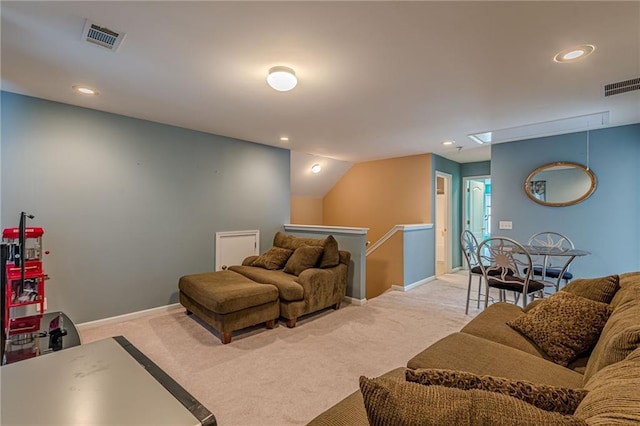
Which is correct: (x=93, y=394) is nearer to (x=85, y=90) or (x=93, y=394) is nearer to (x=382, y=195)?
(x=85, y=90)

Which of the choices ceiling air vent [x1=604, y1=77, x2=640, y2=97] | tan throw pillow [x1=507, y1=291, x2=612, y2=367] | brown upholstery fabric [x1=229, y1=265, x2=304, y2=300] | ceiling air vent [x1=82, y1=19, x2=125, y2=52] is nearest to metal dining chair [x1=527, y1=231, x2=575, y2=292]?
ceiling air vent [x1=604, y1=77, x2=640, y2=97]

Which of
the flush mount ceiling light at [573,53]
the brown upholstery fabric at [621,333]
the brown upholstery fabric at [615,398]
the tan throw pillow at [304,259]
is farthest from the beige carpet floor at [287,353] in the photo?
the flush mount ceiling light at [573,53]

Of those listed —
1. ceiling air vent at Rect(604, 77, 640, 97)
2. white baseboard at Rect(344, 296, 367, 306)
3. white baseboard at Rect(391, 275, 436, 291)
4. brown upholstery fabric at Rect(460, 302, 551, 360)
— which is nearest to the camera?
brown upholstery fabric at Rect(460, 302, 551, 360)

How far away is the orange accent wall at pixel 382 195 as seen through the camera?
18.3ft

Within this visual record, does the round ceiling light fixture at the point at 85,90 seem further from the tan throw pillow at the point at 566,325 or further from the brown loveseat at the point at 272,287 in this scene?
the tan throw pillow at the point at 566,325

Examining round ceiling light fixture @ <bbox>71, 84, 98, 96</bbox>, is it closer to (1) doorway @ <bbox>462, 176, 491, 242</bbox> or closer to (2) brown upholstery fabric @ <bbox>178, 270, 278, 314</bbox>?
(2) brown upholstery fabric @ <bbox>178, 270, 278, 314</bbox>

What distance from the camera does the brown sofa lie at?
65 centimetres

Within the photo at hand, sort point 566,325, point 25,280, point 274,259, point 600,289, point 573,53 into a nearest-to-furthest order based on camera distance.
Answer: point 566,325 → point 600,289 → point 573,53 → point 25,280 → point 274,259

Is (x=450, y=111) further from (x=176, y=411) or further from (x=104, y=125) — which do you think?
(x=104, y=125)

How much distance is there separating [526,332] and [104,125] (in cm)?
446

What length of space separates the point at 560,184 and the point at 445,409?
15.7 ft

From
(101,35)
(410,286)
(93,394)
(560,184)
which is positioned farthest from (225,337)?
(560,184)

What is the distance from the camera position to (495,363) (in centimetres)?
148

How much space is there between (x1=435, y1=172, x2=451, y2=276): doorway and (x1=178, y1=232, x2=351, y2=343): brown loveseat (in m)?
3.25
